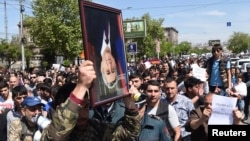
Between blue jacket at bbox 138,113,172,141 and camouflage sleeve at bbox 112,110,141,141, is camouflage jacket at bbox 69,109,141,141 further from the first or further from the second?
blue jacket at bbox 138,113,172,141

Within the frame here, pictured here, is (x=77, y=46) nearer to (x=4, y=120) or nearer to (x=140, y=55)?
(x=140, y=55)

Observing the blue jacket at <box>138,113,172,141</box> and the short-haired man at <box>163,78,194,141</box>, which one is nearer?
the blue jacket at <box>138,113,172,141</box>

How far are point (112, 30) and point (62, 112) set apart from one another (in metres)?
0.72

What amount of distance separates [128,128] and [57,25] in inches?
1516

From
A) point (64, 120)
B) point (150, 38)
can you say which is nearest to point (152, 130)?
point (64, 120)

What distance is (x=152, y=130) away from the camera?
4.13 m

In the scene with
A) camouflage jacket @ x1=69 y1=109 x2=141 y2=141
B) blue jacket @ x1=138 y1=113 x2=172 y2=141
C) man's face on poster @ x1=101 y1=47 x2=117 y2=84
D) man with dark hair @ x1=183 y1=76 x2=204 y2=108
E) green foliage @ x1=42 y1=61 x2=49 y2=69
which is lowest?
green foliage @ x1=42 y1=61 x2=49 y2=69

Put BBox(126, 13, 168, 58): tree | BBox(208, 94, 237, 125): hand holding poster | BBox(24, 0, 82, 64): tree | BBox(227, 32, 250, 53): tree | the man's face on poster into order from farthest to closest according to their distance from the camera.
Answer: BBox(227, 32, 250, 53): tree < BBox(126, 13, 168, 58): tree < BBox(24, 0, 82, 64): tree < BBox(208, 94, 237, 125): hand holding poster < the man's face on poster

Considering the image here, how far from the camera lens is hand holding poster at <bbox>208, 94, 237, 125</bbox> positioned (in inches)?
123

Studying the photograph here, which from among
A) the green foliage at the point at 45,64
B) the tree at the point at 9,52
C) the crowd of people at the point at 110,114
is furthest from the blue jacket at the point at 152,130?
the tree at the point at 9,52

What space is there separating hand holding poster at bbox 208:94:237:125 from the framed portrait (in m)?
0.84

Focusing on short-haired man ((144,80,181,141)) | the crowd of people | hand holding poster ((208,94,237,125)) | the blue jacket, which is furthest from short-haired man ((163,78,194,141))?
hand holding poster ((208,94,237,125))

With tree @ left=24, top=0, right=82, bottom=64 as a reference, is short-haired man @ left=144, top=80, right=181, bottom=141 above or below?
below

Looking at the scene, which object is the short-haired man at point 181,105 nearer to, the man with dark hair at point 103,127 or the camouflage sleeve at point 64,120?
the man with dark hair at point 103,127
